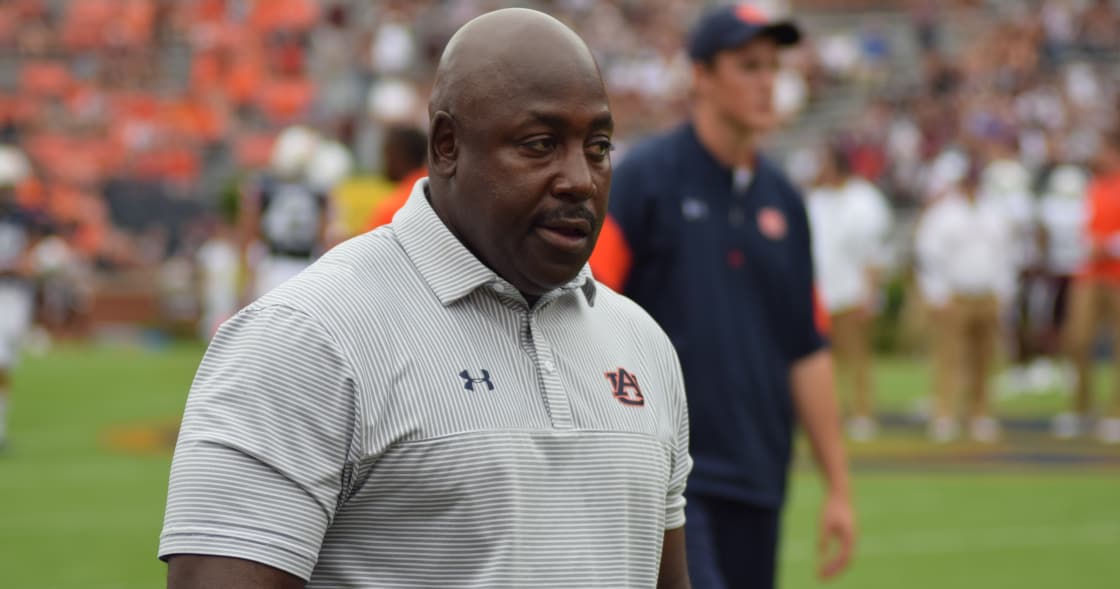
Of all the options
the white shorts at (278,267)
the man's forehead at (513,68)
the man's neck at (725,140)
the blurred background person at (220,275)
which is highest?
the man's forehead at (513,68)

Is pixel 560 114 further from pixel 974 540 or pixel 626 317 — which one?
pixel 974 540

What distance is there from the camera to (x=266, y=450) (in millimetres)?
2084

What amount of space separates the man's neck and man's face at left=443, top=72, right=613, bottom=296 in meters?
2.48

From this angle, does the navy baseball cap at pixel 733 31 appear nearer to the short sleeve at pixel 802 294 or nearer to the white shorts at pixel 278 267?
the short sleeve at pixel 802 294

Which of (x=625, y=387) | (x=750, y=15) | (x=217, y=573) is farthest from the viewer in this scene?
(x=750, y=15)

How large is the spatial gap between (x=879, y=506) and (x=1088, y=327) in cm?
512

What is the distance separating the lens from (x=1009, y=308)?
20203mm

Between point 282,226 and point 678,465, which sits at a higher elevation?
point 678,465

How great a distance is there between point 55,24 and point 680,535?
1438 inches

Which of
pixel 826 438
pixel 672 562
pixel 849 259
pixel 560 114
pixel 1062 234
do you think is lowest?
pixel 1062 234

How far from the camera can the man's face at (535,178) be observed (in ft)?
7.61

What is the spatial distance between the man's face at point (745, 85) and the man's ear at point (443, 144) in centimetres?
253

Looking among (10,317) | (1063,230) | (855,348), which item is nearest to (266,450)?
(10,317)

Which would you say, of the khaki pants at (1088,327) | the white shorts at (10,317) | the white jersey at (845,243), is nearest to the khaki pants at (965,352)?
the khaki pants at (1088,327)
